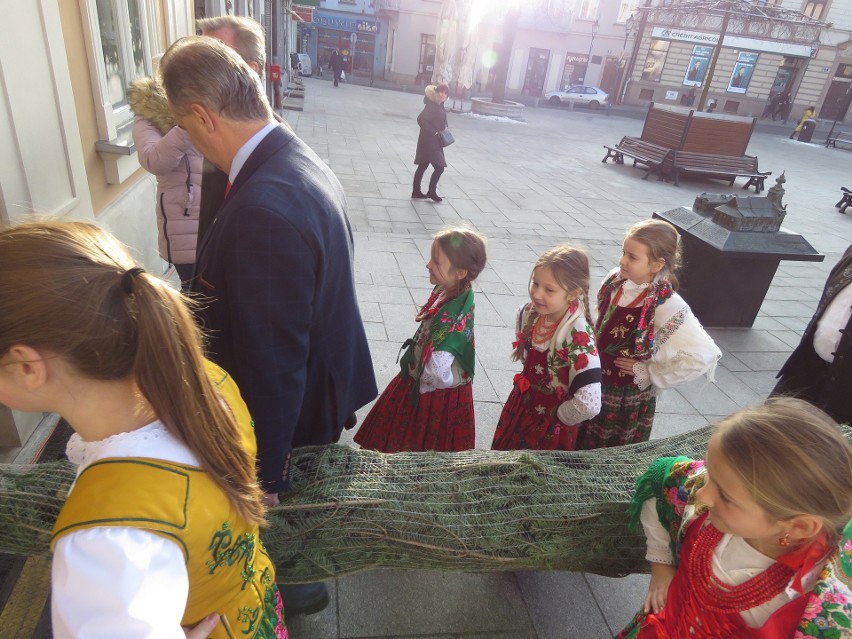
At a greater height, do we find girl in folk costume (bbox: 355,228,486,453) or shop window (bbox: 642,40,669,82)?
shop window (bbox: 642,40,669,82)

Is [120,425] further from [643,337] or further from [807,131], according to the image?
[807,131]

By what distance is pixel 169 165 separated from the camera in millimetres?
3008

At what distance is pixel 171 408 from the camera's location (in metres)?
0.93

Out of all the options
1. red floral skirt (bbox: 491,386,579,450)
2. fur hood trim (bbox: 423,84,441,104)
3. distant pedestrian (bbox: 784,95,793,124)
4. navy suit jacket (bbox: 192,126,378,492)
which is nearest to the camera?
navy suit jacket (bbox: 192,126,378,492)

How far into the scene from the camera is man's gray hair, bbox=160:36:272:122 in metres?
1.51

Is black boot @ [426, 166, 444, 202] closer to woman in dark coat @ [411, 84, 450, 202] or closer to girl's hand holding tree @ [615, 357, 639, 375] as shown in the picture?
woman in dark coat @ [411, 84, 450, 202]

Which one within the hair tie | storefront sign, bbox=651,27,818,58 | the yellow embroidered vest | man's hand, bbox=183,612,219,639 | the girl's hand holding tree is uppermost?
storefront sign, bbox=651,27,818,58

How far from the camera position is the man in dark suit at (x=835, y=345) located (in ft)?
9.27

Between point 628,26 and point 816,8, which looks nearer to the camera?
point 816,8

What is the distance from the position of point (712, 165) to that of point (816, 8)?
28704 millimetres

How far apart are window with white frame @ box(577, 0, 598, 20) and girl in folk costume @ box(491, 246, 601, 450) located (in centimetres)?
3663

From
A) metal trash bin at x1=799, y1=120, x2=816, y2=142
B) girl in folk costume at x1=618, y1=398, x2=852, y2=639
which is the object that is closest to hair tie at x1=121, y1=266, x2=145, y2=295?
girl in folk costume at x1=618, y1=398, x2=852, y2=639

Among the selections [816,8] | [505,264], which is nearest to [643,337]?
[505,264]

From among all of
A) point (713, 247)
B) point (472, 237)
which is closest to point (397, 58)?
point (713, 247)
